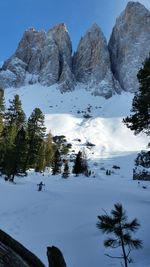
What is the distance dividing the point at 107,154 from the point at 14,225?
112m

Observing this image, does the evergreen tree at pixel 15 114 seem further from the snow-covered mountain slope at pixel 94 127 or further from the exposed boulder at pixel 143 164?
the snow-covered mountain slope at pixel 94 127

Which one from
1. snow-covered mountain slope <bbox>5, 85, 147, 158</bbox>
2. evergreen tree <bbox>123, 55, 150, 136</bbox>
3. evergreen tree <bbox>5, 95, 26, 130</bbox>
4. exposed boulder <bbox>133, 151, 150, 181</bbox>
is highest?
snow-covered mountain slope <bbox>5, 85, 147, 158</bbox>

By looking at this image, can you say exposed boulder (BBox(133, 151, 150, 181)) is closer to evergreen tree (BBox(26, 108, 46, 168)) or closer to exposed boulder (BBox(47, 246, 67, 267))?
exposed boulder (BBox(47, 246, 67, 267))

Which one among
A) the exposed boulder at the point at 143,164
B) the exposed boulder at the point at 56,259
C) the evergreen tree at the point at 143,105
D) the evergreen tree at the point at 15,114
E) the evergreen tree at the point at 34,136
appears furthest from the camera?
the evergreen tree at the point at 15,114

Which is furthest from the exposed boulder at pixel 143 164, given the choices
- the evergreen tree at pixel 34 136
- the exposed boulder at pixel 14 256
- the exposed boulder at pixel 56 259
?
the evergreen tree at pixel 34 136

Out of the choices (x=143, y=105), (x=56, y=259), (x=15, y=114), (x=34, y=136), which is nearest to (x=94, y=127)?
(x=15, y=114)

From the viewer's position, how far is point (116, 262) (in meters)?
11.0

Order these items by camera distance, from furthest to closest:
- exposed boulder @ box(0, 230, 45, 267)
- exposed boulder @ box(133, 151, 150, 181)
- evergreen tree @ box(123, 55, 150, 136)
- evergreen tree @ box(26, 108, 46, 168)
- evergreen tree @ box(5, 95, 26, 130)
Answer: evergreen tree @ box(5, 95, 26, 130) < evergreen tree @ box(26, 108, 46, 168) < exposed boulder @ box(133, 151, 150, 181) < evergreen tree @ box(123, 55, 150, 136) < exposed boulder @ box(0, 230, 45, 267)

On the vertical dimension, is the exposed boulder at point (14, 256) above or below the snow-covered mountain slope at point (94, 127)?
below

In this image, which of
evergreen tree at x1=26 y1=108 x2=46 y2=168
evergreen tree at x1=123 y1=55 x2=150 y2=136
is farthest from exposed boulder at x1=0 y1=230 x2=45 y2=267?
evergreen tree at x1=26 y1=108 x2=46 y2=168

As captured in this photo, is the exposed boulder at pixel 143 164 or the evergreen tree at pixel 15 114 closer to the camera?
the exposed boulder at pixel 143 164

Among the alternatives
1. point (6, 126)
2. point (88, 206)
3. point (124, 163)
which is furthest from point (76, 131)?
point (88, 206)

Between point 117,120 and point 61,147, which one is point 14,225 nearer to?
point 61,147

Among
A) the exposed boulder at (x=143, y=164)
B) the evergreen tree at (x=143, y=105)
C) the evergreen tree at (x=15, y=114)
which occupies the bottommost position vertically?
the exposed boulder at (x=143, y=164)
